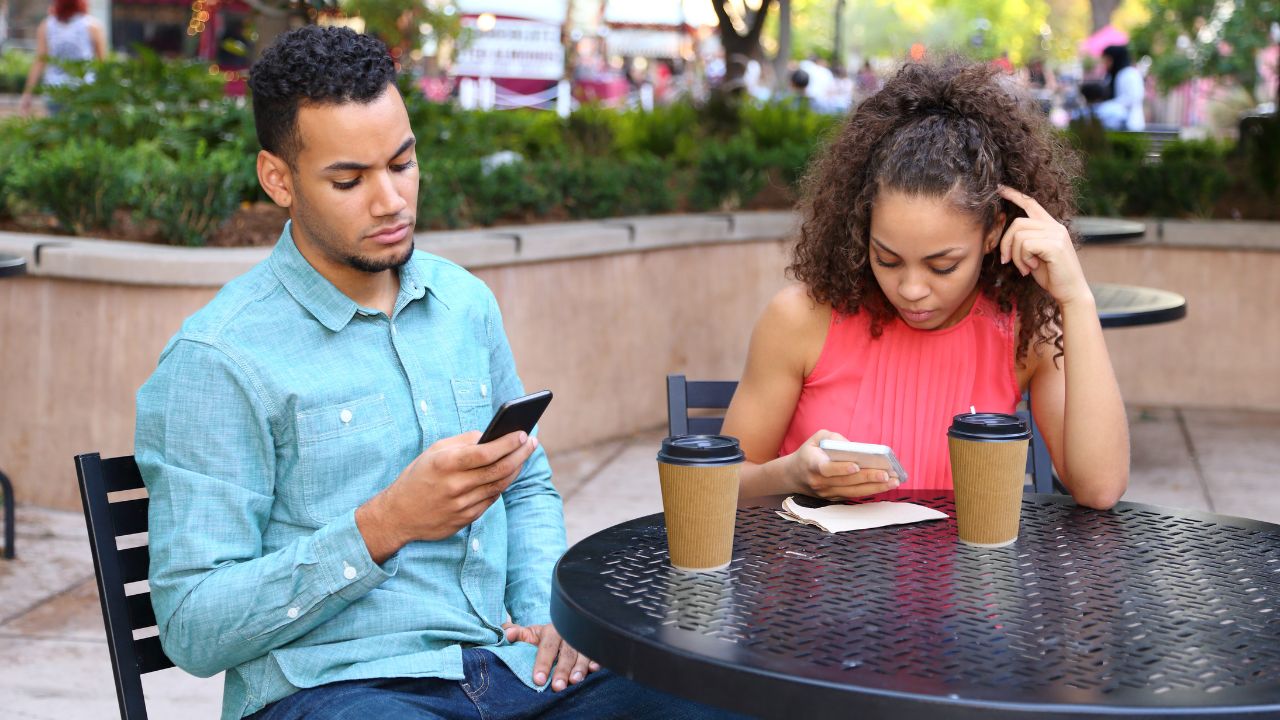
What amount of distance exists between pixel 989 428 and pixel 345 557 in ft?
3.03

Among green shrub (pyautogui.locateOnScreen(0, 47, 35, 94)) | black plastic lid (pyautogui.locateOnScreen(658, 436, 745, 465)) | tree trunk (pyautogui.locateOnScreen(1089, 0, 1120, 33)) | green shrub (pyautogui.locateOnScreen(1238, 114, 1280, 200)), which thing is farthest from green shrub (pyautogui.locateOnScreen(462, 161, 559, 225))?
tree trunk (pyautogui.locateOnScreen(1089, 0, 1120, 33))

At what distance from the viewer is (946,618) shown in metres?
1.79

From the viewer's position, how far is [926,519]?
7.41ft

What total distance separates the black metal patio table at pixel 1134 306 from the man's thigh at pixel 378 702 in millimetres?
3404

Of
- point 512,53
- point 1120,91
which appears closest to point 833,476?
point 512,53

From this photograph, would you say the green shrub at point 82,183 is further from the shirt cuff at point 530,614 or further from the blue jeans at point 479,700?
the blue jeans at point 479,700

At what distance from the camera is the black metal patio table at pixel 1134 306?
200 inches

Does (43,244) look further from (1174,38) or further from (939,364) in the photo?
(1174,38)

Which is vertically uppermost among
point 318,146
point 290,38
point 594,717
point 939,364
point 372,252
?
point 290,38

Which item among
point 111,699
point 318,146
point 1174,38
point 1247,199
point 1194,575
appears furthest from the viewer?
point 1174,38

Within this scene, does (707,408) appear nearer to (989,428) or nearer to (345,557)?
(989,428)

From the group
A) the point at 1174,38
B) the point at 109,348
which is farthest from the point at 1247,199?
the point at 1174,38

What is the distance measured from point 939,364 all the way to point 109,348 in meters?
3.65

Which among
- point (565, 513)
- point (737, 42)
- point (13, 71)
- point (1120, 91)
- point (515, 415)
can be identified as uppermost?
point (13, 71)
